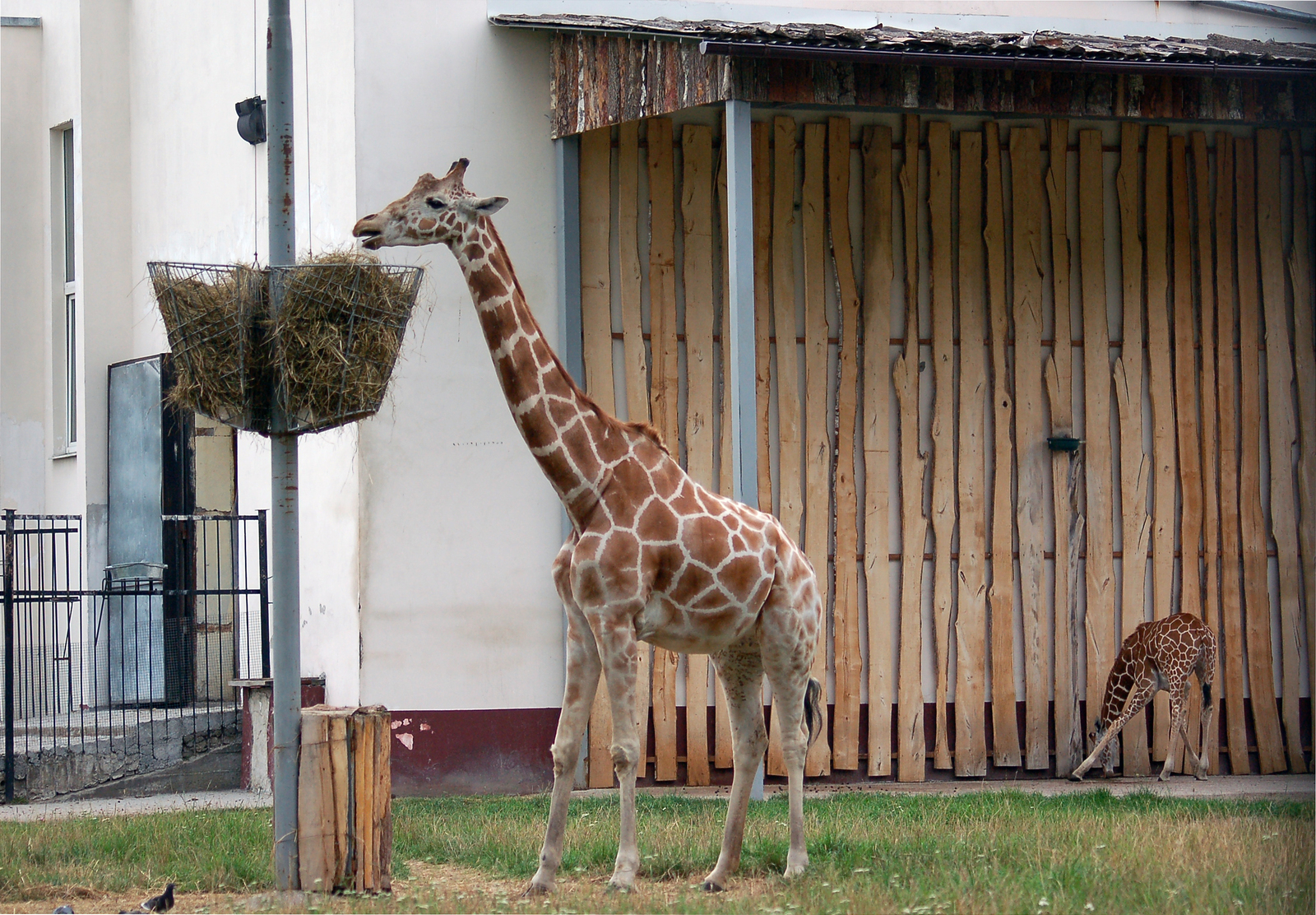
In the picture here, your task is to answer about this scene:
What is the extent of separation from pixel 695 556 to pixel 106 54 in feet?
33.6

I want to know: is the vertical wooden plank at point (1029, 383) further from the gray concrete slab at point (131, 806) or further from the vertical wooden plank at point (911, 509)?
the gray concrete slab at point (131, 806)

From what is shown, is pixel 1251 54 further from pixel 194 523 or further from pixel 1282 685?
pixel 194 523

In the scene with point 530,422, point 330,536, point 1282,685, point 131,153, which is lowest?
point 1282,685

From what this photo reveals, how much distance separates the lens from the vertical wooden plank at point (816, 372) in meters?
10.9

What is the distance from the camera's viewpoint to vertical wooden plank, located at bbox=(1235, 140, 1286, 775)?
11422 millimetres

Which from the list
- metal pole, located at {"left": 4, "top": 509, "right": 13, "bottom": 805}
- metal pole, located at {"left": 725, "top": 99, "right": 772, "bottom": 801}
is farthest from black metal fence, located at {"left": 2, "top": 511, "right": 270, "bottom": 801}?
metal pole, located at {"left": 725, "top": 99, "right": 772, "bottom": 801}

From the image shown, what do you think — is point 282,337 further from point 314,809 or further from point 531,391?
point 314,809

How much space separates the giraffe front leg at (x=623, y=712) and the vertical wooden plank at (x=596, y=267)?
409cm

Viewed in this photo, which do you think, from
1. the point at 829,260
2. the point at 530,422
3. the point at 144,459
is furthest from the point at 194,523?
the point at 530,422

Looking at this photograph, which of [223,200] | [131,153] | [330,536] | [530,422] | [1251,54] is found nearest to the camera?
[530,422]

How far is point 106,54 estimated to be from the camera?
1438 centimetres

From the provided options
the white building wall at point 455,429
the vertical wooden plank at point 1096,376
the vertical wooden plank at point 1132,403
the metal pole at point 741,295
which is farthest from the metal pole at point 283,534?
the vertical wooden plank at point 1132,403

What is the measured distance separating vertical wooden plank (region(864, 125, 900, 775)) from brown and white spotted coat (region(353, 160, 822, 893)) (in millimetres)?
4004

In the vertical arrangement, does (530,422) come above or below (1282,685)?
above
